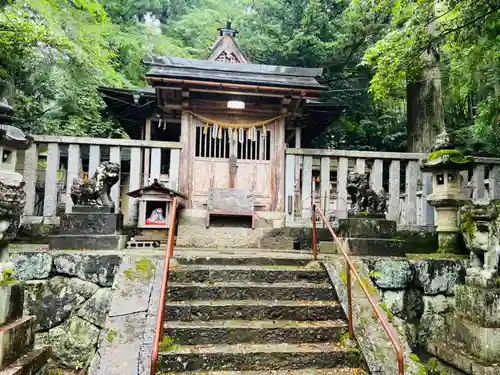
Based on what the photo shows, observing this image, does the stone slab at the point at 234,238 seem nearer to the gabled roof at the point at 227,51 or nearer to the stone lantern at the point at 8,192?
the stone lantern at the point at 8,192

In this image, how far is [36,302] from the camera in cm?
432

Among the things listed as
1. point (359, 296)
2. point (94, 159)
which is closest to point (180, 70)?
point (94, 159)

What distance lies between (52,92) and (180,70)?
7825mm

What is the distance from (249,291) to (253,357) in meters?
0.87

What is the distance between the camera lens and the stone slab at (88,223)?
16.6 feet

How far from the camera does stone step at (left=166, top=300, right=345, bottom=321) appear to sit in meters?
3.88

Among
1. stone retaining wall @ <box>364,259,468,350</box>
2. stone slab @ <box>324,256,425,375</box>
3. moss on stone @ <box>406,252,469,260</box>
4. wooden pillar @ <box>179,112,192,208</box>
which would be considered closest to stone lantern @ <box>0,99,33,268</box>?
stone slab @ <box>324,256,425,375</box>

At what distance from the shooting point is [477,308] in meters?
4.27

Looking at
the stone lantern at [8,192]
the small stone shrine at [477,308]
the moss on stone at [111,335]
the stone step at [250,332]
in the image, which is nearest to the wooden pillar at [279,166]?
the small stone shrine at [477,308]

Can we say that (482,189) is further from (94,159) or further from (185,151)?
(94,159)

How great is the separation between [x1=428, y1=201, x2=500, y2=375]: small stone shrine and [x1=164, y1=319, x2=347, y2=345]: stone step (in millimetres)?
1614

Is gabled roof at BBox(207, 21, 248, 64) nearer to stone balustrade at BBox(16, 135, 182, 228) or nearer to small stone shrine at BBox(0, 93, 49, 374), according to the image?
stone balustrade at BBox(16, 135, 182, 228)

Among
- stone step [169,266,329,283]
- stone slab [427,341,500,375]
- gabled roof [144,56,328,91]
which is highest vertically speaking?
gabled roof [144,56,328,91]

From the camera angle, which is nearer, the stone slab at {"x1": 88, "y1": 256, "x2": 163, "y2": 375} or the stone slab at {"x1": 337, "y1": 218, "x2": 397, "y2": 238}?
the stone slab at {"x1": 88, "y1": 256, "x2": 163, "y2": 375}
